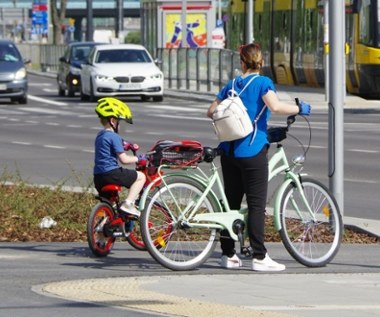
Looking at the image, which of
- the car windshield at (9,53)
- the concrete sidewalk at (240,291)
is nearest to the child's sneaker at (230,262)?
the concrete sidewalk at (240,291)

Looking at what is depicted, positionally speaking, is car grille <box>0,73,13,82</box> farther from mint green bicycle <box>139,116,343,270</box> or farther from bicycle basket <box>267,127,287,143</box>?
bicycle basket <box>267,127,287,143</box>

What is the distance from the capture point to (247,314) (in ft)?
28.3

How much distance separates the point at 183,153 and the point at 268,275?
3.55 ft

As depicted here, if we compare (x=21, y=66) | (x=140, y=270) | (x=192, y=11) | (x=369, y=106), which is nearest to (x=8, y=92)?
(x=21, y=66)

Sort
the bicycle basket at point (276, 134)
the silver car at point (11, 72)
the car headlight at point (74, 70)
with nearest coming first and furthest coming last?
the bicycle basket at point (276, 134) → the silver car at point (11, 72) → the car headlight at point (74, 70)

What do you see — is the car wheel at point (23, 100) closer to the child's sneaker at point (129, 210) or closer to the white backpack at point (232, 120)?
the child's sneaker at point (129, 210)

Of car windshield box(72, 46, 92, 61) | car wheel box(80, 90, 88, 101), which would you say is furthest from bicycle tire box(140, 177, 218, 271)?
car windshield box(72, 46, 92, 61)

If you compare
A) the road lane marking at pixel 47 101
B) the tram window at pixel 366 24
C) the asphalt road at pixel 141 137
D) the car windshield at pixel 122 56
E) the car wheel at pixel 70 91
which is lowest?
the road lane marking at pixel 47 101

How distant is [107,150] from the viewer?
1136 centimetres

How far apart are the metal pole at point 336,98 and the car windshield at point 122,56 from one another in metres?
28.2

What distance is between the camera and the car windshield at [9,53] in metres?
40.3

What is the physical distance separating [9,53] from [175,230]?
3042 cm

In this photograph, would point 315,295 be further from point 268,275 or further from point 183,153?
point 183,153

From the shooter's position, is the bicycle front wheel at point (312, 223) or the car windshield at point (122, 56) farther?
the car windshield at point (122, 56)
